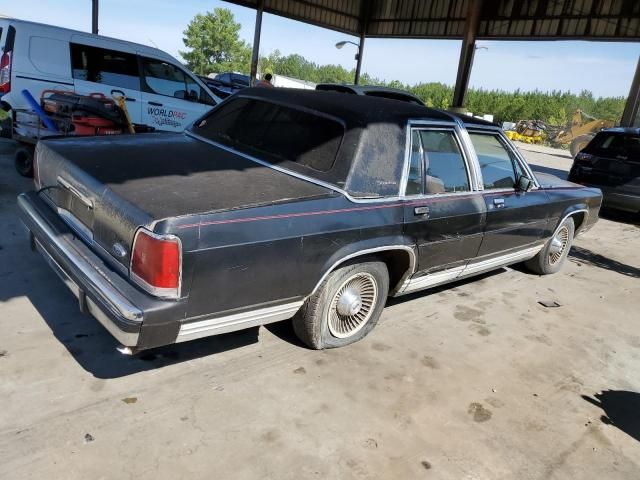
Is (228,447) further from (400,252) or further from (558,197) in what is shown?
(558,197)

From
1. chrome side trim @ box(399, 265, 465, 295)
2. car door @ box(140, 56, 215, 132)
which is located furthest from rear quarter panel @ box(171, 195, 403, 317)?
car door @ box(140, 56, 215, 132)

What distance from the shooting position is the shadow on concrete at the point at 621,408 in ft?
10.4

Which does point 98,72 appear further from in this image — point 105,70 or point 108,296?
point 108,296

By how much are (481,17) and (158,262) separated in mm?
18001

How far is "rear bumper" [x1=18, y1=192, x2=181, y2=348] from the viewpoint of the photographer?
244 centimetres

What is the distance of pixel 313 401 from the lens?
2971mm

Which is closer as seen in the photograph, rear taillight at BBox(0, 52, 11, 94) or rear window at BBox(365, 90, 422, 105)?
rear taillight at BBox(0, 52, 11, 94)

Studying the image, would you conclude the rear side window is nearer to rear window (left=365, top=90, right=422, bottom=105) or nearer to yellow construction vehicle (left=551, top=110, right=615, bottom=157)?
rear window (left=365, top=90, right=422, bottom=105)

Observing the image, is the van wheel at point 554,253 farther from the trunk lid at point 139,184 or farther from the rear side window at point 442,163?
the trunk lid at point 139,184

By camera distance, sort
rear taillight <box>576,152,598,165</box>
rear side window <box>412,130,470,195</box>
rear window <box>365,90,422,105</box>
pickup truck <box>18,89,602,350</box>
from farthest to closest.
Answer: rear window <box>365,90,422,105</box>
rear taillight <box>576,152,598,165</box>
rear side window <box>412,130,470,195</box>
pickup truck <box>18,89,602,350</box>

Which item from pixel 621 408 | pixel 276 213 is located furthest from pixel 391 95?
pixel 276 213

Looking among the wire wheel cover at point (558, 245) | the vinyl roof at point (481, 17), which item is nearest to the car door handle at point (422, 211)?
the wire wheel cover at point (558, 245)

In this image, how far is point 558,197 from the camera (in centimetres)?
522

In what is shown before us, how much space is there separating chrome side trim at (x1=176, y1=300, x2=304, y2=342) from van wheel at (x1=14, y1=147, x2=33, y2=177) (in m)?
4.98
